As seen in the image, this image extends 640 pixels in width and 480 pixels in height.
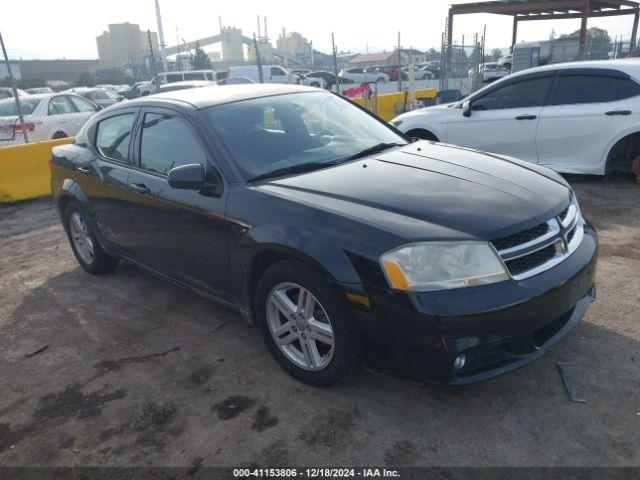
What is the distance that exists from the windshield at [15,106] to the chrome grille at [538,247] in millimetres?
11533

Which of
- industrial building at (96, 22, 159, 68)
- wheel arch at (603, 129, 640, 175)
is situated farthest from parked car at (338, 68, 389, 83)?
industrial building at (96, 22, 159, 68)

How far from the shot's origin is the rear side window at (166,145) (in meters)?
3.56

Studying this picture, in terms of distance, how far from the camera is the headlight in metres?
2.48

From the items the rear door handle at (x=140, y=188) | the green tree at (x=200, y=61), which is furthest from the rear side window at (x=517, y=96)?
the green tree at (x=200, y=61)

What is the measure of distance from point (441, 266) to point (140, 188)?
96.7 inches

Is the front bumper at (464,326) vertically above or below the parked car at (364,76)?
below

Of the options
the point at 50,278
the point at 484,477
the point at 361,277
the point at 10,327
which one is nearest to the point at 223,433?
the point at 361,277

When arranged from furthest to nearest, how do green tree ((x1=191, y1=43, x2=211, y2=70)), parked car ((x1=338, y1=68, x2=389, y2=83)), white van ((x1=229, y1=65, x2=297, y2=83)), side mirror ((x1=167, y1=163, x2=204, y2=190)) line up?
1. green tree ((x1=191, y1=43, x2=211, y2=70))
2. parked car ((x1=338, y1=68, x2=389, y2=83))
3. white van ((x1=229, y1=65, x2=297, y2=83))
4. side mirror ((x1=167, y1=163, x2=204, y2=190))

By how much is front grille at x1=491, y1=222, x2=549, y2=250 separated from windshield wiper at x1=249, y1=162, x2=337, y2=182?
1.29 meters

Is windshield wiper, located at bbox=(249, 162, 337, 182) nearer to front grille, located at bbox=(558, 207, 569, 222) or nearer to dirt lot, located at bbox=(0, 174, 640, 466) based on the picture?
dirt lot, located at bbox=(0, 174, 640, 466)

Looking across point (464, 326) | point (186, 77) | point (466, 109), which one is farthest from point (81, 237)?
point (186, 77)

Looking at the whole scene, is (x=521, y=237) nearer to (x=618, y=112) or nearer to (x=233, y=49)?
(x=618, y=112)

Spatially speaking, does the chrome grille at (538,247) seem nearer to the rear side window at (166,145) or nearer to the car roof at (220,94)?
the rear side window at (166,145)

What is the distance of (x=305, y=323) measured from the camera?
294 centimetres
